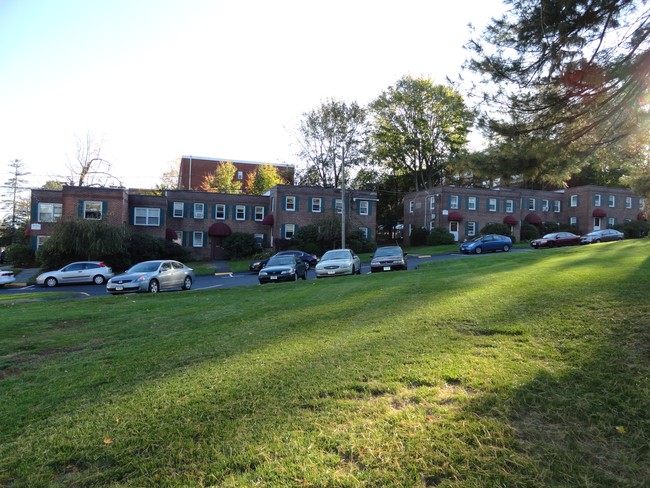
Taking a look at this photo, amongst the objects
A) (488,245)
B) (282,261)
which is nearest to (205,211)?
(282,261)

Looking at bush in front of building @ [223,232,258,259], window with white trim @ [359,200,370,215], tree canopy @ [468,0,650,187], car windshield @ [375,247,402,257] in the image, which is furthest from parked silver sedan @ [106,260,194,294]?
window with white trim @ [359,200,370,215]

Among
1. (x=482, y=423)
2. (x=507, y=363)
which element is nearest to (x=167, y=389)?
(x=482, y=423)

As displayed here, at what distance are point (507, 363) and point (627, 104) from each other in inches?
208

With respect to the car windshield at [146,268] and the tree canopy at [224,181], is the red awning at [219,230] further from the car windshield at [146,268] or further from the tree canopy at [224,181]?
the car windshield at [146,268]

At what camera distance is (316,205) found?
4369 cm

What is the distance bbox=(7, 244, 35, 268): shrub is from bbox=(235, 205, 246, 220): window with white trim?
17.9 metres

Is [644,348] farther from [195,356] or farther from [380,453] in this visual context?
[195,356]

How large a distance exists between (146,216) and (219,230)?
6.73m

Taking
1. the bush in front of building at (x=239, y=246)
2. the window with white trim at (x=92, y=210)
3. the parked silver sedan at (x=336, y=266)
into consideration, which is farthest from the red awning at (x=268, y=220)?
the parked silver sedan at (x=336, y=266)

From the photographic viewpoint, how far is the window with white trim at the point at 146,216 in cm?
3959

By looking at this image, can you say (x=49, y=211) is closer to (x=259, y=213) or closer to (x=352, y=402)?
(x=259, y=213)

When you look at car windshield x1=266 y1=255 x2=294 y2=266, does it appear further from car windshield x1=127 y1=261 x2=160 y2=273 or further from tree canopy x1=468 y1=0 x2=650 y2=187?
tree canopy x1=468 y1=0 x2=650 y2=187

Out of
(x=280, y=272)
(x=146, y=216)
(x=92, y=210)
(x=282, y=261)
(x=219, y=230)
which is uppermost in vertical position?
(x=92, y=210)

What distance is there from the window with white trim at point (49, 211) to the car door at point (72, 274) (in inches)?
544
